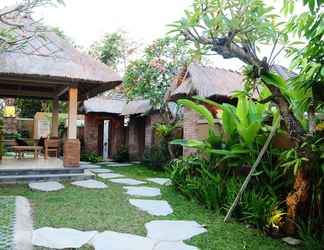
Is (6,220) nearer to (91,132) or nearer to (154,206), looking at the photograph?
(154,206)

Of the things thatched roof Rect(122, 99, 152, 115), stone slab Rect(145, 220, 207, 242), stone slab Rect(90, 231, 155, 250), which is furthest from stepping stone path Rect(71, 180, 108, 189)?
thatched roof Rect(122, 99, 152, 115)

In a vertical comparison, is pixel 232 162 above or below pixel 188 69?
below

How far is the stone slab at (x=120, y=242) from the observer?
4004 millimetres

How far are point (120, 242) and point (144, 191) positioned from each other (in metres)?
3.47

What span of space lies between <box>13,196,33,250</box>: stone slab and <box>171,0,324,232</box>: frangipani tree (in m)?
3.01

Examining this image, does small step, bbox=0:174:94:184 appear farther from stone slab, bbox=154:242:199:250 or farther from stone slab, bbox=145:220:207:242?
stone slab, bbox=154:242:199:250

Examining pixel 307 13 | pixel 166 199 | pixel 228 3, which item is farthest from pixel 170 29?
pixel 166 199

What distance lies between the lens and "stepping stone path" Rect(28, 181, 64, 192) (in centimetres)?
760

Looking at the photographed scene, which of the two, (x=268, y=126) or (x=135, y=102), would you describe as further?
(x=135, y=102)

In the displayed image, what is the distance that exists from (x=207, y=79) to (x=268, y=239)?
6.18 metres

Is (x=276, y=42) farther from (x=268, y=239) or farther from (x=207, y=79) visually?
(x=207, y=79)

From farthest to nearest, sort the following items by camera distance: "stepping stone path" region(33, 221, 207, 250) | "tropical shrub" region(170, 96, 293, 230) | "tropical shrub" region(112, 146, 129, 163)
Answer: "tropical shrub" region(112, 146, 129, 163) < "tropical shrub" region(170, 96, 293, 230) < "stepping stone path" region(33, 221, 207, 250)

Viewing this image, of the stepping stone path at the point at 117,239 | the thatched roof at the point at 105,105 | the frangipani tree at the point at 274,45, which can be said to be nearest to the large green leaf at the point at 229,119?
the frangipani tree at the point at 274,45

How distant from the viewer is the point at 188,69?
10031mm
